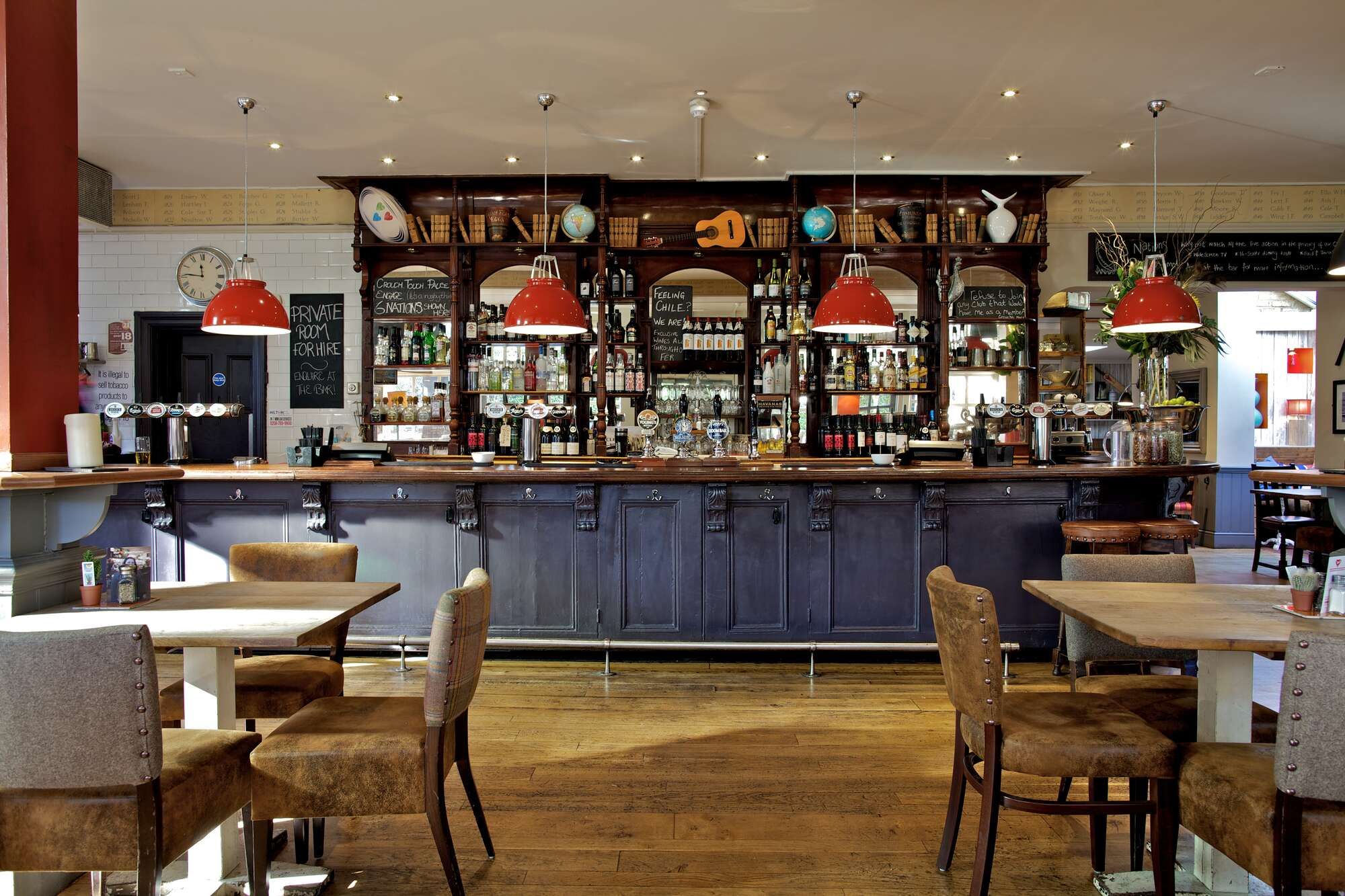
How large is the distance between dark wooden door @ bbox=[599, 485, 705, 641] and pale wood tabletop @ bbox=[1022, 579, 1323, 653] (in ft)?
7.50

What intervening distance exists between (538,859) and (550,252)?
590cm

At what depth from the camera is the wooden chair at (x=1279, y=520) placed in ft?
26.1

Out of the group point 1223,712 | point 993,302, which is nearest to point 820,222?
point 993,302

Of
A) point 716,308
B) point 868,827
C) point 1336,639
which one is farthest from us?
point 716,308

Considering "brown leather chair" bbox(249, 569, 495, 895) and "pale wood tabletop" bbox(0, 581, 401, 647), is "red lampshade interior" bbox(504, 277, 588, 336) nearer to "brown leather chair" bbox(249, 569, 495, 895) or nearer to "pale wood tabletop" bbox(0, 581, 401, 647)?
"pale wood tabletop" bbox(0, 581, 401, 647)

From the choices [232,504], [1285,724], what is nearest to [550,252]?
[232,504]

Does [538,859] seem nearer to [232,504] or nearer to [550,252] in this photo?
[232,504]

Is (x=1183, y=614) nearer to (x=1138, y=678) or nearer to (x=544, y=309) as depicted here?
(x=1138, y=678)

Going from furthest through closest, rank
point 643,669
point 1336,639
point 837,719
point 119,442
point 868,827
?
point 119,442
point 643,669
point 837,719
point 868,827
point 1336,639

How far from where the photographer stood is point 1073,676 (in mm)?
3090

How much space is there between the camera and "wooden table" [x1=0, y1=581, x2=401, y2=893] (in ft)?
7.54

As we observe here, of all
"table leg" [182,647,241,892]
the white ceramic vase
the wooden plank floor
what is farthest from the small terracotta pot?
the white ceramic vase

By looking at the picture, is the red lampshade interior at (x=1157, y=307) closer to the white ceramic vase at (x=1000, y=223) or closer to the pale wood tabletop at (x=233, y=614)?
the white ceramic vase at (x=1000, y=223)

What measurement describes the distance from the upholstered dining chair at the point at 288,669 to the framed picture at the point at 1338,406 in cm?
1040
